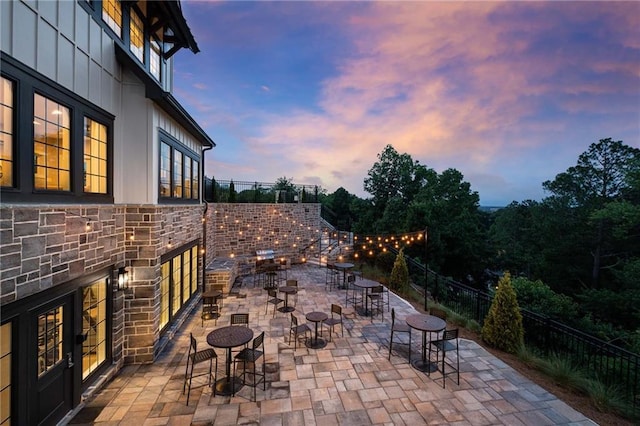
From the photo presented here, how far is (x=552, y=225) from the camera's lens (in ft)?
72.4

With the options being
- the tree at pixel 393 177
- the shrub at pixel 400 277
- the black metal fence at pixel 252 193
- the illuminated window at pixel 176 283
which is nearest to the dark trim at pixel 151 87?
the illuminated window at pixel 176 283

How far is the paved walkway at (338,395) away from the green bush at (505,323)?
1.76ft

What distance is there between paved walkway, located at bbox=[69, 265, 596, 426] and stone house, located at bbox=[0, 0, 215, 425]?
2.24 ft

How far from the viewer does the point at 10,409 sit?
3.05 m

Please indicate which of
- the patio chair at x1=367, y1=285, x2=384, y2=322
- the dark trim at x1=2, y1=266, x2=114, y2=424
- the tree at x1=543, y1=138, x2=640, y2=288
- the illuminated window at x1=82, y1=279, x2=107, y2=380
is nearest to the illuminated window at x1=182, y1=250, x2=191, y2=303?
the illuminated window at x1=82, y1=279, x2=107, y2=380

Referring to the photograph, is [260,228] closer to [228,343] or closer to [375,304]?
[375,304]

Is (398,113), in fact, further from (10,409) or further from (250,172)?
(10,409)

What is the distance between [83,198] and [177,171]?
121 inches

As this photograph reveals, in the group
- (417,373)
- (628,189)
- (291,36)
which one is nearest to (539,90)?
(291,36)

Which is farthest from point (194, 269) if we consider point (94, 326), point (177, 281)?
point (94, 326)

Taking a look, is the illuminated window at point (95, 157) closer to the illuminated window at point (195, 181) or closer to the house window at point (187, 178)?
the house window at point (187, 178)

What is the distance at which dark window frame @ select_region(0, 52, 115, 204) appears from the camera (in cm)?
302

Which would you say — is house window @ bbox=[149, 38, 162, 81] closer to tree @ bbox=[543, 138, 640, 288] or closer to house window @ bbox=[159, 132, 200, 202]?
house window @ bbox=[159, 132, 200, 202]

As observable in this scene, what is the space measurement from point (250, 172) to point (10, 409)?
23.1m
